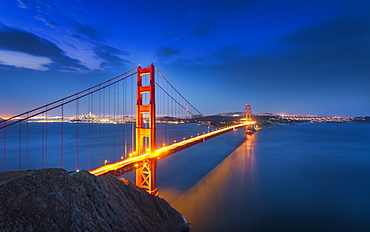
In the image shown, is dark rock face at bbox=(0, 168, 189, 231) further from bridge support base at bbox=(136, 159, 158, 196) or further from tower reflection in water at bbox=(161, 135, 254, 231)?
bridge support base at bbox=(136, 159, 158, 196)

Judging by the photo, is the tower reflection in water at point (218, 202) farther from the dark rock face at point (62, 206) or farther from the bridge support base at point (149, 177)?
the dark rock face at point (62, 206)

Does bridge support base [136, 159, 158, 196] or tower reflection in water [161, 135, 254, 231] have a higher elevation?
bridge support base [136, 159, 158, 196]

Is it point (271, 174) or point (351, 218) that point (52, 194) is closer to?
point (351, 218)

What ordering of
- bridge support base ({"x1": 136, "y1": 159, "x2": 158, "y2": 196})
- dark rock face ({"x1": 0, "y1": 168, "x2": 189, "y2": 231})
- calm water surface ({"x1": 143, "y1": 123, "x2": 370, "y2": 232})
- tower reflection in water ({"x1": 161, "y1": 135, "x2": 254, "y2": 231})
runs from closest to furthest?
1. dark rock face ({"x1": 0, "y1": 168, "x2": 189, "y2": 231})
2. tower reflection in water ({"x1": 161, "y1": 135, "x2": 254, "y2": 231})
3. calm water surface ({"x1": 143, "y1": 123, "x2": 370, "y2": 232})
4. bridge support base ({"x1": 136, "y1": 159, "x2": 158, "y2": 196})

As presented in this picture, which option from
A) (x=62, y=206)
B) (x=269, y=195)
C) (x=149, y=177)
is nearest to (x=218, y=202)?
(x=269, y=195)

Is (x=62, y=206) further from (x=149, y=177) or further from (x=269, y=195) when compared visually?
(x=269, y=195)

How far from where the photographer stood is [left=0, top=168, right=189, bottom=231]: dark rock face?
388 centimetres

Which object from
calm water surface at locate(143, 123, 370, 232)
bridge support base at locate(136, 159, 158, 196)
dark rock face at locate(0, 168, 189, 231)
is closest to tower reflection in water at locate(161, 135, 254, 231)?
calm water surface at locate(143, 123, 370, 232)

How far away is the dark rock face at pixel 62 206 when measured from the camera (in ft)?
12.7

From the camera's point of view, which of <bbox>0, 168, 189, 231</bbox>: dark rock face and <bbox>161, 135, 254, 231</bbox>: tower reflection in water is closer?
<bbox>0, 168, 189, 231</bbox>: dark rock face

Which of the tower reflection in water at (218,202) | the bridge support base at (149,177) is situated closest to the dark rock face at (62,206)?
the tower reflection in water at (218,202)

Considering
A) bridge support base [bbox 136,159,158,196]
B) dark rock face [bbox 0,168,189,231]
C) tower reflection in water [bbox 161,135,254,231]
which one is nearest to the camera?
dark rock face [bbox 0,168,189,231]

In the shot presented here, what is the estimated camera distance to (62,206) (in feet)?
14.9

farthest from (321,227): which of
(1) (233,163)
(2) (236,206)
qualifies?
(1) (233,163)
